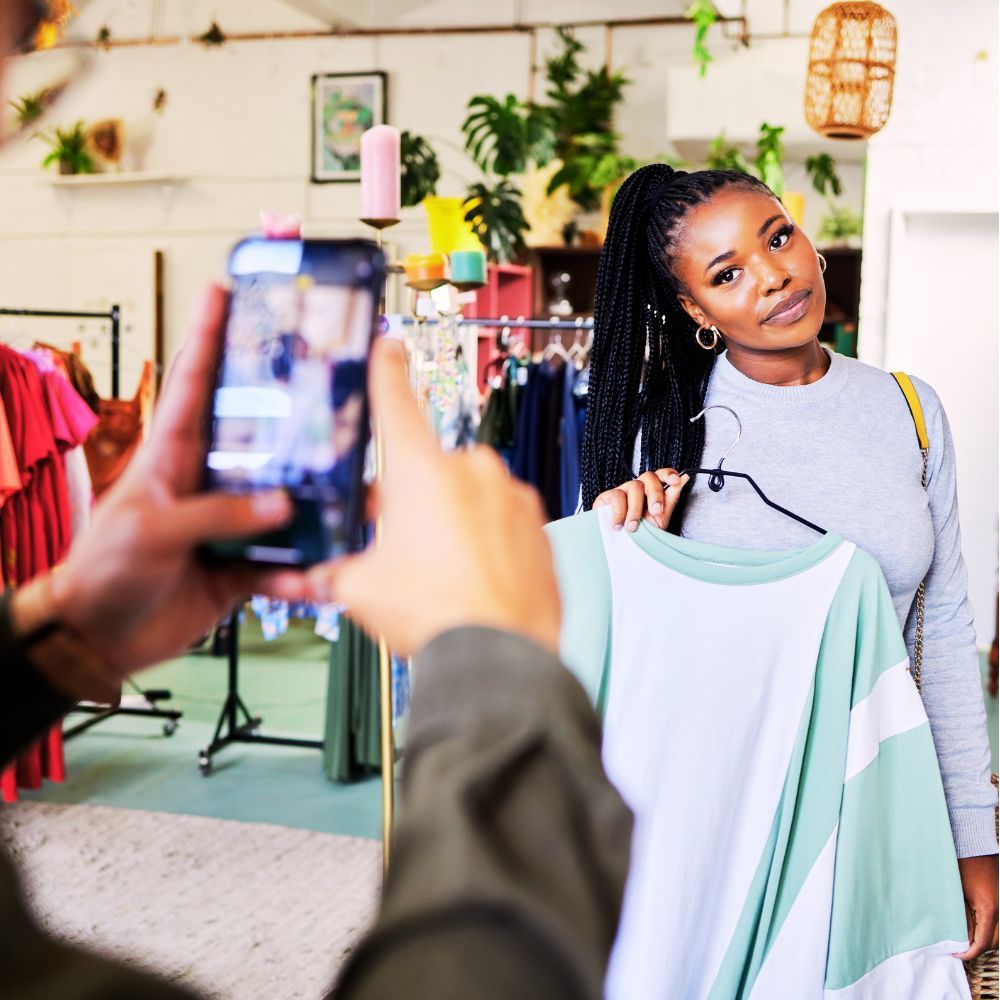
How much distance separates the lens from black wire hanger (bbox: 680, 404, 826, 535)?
146 cm

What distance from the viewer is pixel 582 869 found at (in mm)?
411

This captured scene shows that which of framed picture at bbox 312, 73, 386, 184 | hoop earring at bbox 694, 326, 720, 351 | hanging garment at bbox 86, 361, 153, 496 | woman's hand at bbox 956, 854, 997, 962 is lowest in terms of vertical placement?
woman's hand at bbox 956, 854, 997, 962

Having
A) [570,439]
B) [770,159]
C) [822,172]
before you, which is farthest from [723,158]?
[570,439]

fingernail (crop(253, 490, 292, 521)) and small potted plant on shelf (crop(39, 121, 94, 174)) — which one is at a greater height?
small potted plant on shelf (crop(39, 121, 94, 174))

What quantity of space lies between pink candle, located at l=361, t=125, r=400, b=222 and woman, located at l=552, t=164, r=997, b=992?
1.74 feet

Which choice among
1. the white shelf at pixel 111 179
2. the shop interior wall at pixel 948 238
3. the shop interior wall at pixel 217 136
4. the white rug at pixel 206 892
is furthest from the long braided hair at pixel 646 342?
the white shelf at pixel 111 179

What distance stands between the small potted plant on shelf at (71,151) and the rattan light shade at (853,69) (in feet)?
19.0

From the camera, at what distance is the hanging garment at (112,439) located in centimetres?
474

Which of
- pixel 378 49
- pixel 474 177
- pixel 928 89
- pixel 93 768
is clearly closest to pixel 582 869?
pixel 93 768

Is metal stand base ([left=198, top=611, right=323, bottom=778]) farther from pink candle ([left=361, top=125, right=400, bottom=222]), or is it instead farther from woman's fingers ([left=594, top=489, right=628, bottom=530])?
woman's fingers ([left=594, top=489, right=628, bottom=530])

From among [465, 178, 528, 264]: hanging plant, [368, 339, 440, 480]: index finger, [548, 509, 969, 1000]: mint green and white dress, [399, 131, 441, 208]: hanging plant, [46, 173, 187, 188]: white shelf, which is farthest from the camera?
[46, 173, 187, 188]: white shelf

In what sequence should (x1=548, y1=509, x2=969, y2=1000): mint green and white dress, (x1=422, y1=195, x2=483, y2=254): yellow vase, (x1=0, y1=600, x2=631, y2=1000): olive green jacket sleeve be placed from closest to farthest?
(x1=0, y1=600, x2=631, y2=1000): olive green jacket sleeve → (x1=548, y1=509, x2=969, y2=1000): mint green and white dress → (x1=422, y1=195, x2=483, y2=254): yellow vase

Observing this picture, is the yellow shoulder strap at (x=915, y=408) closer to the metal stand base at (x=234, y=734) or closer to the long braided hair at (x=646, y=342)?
the long braided hair at (x=646, y=342)

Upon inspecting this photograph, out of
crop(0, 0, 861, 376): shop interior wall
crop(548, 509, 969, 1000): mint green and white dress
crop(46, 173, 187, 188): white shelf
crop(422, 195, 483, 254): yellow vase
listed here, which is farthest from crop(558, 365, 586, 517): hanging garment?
crop(46, 173, 187, 188): white shelf
